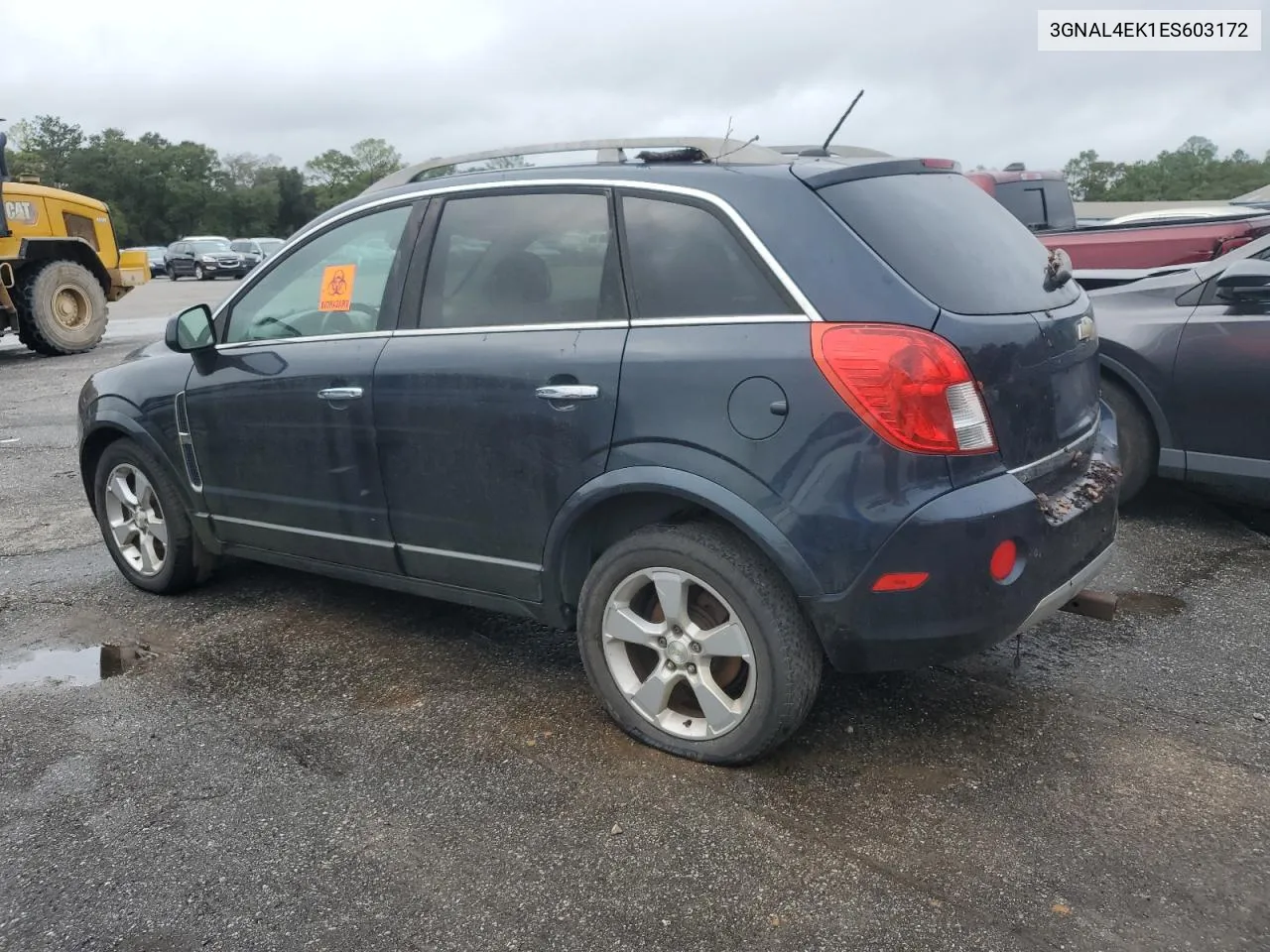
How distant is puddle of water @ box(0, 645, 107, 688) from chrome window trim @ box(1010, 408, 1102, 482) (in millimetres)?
3339

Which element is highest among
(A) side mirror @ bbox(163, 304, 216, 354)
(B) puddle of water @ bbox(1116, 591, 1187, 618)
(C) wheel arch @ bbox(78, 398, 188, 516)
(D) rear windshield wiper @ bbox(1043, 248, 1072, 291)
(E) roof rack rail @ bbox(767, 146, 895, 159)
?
(E) roof rack rail @ bbox(767, 146, 895, 159)

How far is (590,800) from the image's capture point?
3.00 metres

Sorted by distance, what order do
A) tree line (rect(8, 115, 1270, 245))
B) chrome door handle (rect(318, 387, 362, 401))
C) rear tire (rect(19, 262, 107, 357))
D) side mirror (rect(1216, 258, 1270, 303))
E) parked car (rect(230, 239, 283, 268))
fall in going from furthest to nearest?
1. tree line (rect(8, 115, 1270, 245))
2. parked car (rect(230, 239, 283, 268))
3. rear tire (rect(19, 262, 107, 357))
4. side mirror (rect(1216, 258, 1270, 303))
5. chrome door handle (rect(318, 387, 362, 401))

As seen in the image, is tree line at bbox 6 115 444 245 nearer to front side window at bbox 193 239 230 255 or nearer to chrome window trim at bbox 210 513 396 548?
front side window at bbox 193 239 230 255

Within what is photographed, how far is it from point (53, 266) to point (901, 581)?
1422cm

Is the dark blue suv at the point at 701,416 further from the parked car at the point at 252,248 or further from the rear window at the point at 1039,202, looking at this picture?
the parked car at the point at 252,248

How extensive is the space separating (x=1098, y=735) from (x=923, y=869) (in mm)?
960

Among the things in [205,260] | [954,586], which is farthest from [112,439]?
[205,260]

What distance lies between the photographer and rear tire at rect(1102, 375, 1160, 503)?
17.4ft

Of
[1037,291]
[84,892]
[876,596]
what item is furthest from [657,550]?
[84,892]

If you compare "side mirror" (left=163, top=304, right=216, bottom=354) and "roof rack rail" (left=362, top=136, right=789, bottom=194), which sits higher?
"roof rack rail" (left=362, top=136, right=789, bottom=194)

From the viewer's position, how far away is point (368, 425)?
3.74m

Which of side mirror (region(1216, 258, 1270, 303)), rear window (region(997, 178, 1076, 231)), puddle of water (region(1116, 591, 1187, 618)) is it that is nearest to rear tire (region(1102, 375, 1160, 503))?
side mirror (region(1216, 258, 1270, 303))

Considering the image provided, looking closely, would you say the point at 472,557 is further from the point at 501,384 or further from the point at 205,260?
the point at 205,260
